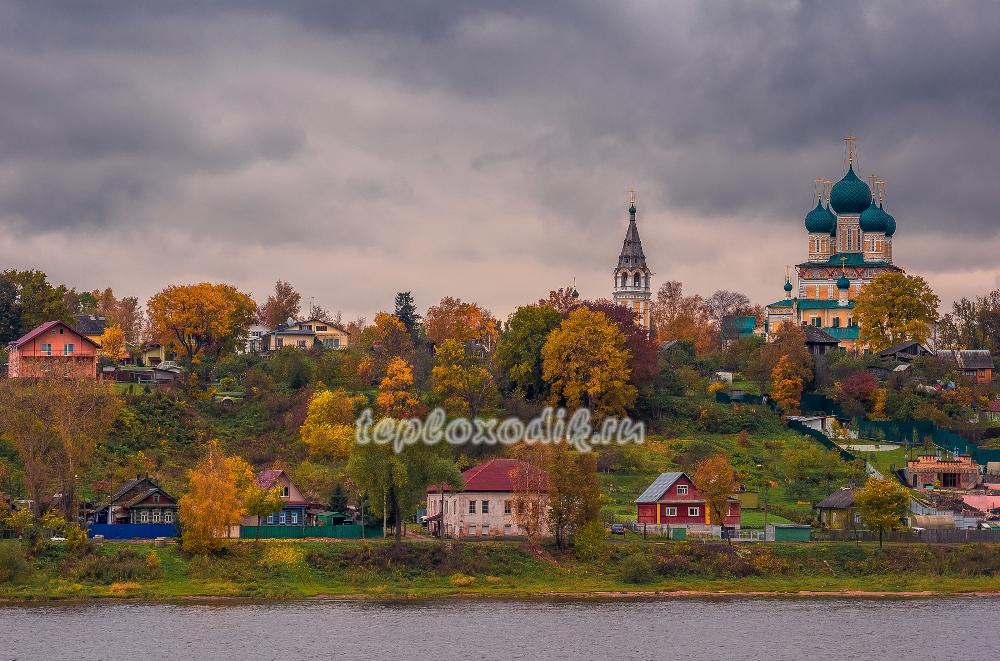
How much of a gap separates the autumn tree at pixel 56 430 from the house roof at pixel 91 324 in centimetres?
4737

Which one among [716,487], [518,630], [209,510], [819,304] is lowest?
[518,630]

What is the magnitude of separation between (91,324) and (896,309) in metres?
62.0

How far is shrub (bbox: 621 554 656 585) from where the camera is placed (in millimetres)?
79938

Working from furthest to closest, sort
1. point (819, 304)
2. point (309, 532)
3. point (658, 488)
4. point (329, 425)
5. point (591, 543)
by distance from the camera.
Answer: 1. point (819, 304)
2. point (329, 425)
3. point (658, 488)
4. point (309, 532)
5. point (591, 543)

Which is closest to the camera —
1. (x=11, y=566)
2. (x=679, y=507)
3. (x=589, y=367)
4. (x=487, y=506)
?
(x=11, y=566)

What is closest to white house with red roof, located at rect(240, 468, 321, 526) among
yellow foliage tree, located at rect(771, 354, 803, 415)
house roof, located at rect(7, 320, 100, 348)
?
house roof, located at rect(7, 320, 100, 348)

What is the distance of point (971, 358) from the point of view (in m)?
124

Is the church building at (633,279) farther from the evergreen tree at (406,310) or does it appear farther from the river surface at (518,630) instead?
the river surface at (518,630)

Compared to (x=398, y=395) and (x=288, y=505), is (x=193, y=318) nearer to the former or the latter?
(x=398, y=395)

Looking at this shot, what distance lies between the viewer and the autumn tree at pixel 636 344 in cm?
11144

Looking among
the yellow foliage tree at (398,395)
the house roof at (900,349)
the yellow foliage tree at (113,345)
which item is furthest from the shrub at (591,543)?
the yellow foliage tree at (113,345)

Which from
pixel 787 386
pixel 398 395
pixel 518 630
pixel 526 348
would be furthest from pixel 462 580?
pixel 787 386

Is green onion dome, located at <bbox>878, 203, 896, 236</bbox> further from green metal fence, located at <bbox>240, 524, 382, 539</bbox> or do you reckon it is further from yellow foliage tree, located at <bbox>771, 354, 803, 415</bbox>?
green metal fence, located at <bbox>240, 524, 382, 539</bbox>

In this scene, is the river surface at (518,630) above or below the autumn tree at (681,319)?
below
